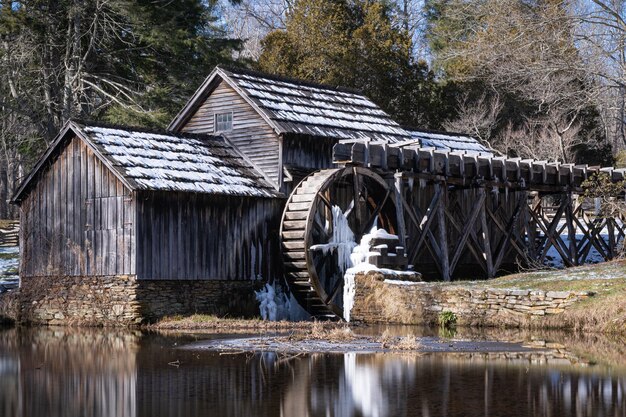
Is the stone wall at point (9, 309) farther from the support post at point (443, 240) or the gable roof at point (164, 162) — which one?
the support post at point (443, 240)

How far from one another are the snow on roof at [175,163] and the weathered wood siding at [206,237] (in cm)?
37

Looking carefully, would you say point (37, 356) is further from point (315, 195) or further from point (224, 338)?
point (315, 195)

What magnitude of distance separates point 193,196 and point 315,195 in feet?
10.3

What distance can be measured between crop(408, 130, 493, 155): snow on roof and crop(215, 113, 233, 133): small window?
6993 mm

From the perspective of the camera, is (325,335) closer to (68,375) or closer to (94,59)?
(68,375)

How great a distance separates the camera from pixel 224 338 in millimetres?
21328

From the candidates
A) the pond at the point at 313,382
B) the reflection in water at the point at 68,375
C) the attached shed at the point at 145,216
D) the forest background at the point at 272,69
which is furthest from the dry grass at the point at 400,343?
the forest background at the point at 272,69

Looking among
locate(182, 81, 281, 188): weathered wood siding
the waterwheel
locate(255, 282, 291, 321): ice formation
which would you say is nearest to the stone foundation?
Answer: locate(255, 282, 291, 321): ice formation

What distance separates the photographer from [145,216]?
26031 millimetres

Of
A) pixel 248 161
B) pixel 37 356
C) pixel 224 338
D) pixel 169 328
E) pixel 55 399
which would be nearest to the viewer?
pixel 55 399

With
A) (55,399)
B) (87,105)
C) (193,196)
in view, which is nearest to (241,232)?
(193,196)

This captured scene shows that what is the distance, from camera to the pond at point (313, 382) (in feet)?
39.7

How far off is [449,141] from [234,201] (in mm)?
12488

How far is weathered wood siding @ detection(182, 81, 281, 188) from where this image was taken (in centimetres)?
3005
